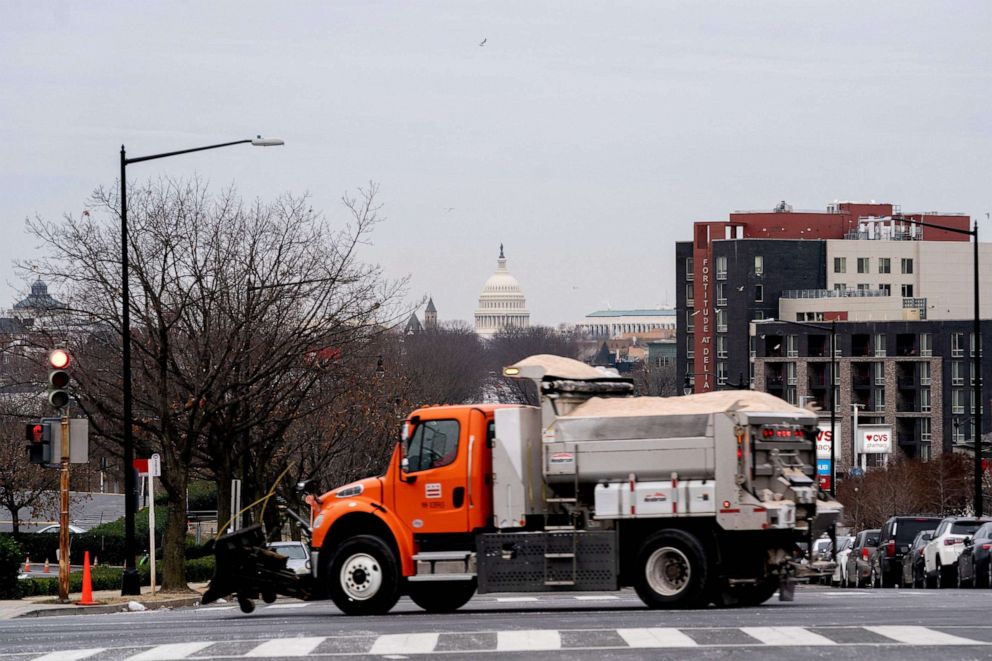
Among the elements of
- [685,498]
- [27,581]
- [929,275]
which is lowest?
[27,581]

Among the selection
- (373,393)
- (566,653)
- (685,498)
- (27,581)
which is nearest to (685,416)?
(685,498)

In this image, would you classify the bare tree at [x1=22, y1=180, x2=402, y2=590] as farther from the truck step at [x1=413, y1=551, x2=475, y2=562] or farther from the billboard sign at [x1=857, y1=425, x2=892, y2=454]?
the billboard sign at [x1=857, y1=425, x2=892, y2=454]

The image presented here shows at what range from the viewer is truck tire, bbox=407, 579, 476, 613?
22984 millimetres

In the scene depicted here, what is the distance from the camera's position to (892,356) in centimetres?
12800

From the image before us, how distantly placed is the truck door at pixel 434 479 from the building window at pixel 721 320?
12602 cm

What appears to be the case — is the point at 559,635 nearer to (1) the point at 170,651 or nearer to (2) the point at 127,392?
(1) the point at 170,651

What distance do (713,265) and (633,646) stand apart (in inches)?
5243

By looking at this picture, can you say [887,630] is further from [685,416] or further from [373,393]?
[373,393]

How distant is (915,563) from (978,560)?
17.6 ft

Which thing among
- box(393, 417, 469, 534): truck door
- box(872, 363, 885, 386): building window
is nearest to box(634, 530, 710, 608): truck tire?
box(393, 417, 469, 534): truck door

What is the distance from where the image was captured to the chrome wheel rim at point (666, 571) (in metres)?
21.1

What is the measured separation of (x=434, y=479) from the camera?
2206 centimetres

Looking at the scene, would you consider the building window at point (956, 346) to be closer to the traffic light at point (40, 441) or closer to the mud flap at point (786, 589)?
the traffic light at point (40, 441)

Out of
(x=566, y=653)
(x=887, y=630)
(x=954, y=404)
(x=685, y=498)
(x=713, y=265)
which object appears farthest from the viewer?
(x=713, y=265)
